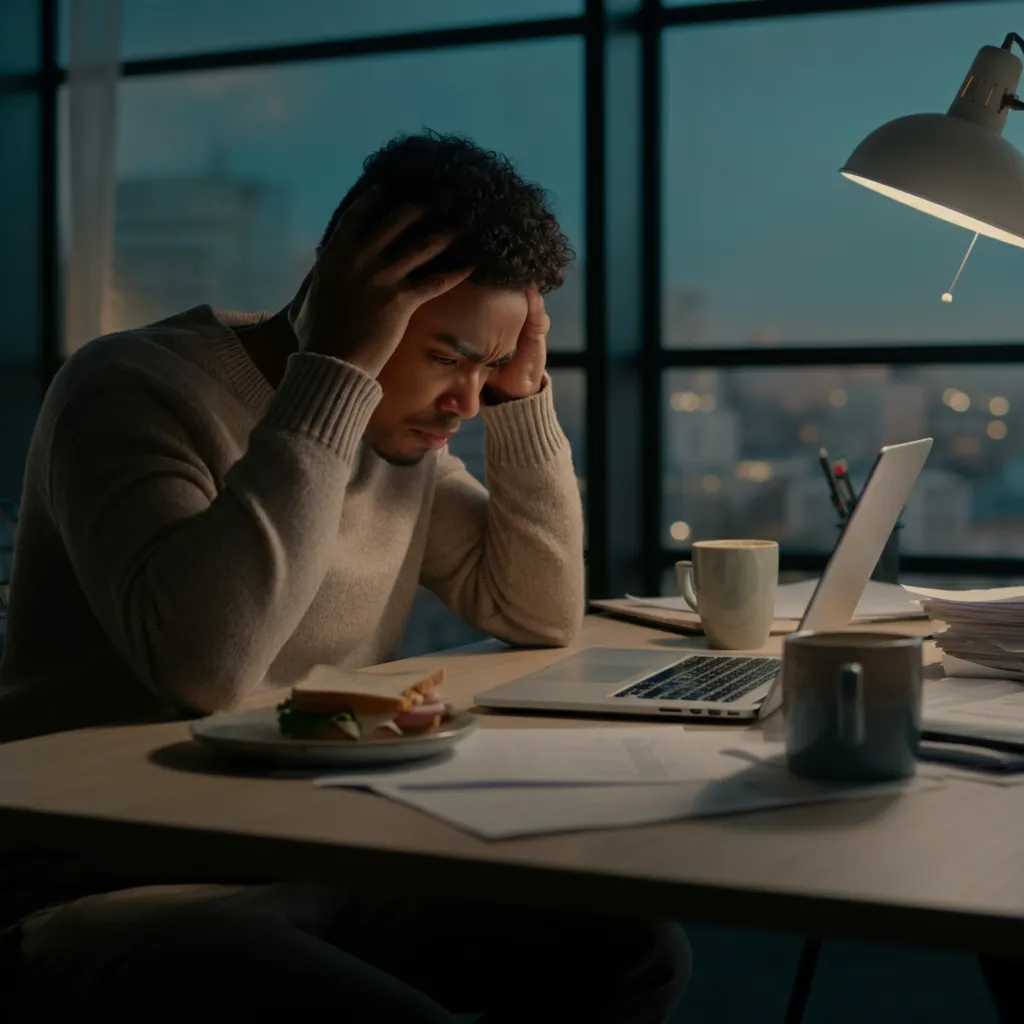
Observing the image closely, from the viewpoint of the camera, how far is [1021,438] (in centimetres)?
337

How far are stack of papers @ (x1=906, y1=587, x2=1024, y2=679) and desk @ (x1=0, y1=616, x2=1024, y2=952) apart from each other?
46cm

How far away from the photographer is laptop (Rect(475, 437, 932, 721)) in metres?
1.18

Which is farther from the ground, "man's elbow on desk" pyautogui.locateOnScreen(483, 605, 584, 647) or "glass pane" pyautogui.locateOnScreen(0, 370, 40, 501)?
"glass pane" pyautogui.locateOnScreen(0, 370, 40, 501)

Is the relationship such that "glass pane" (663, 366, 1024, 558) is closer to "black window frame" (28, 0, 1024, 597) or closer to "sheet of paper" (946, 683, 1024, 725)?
"black window frame" (28, 0, 1024, 597)

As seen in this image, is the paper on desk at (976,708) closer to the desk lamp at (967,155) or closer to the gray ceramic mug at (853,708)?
the gray ceramic mug at (853,708)

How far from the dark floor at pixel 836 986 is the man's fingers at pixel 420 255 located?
1.34 metres

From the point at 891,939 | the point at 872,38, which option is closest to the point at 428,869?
the point at 891,939

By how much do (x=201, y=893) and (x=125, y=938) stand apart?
66mm

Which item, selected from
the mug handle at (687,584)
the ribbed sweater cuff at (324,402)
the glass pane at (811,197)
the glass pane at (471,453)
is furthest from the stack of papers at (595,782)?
the glass pane at (811,197)

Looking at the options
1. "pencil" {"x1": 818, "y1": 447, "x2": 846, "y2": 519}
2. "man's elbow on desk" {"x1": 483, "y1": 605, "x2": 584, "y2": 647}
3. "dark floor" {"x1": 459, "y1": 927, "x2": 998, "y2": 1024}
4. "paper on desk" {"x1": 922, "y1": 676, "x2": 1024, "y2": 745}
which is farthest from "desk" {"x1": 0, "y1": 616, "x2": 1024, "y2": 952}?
"dark floor" {"x1": 459, "y1": 927, "x2": 998, "y2": 1024}

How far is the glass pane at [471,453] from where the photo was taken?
11.8 feet

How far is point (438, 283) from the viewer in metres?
1.43

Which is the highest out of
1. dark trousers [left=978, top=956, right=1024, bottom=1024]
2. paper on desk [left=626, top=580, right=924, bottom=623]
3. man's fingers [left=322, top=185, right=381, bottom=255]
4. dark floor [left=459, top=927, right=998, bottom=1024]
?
man's fingers [left=322, top=185, right=381, bottom=255]

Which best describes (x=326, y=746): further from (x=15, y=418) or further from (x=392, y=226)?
(x=15, y=418)
